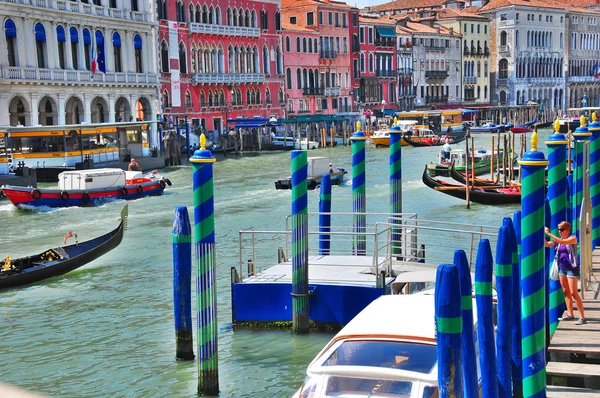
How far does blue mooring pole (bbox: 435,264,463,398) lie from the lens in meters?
4.32

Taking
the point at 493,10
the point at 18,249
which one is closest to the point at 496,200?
the point at 18,249

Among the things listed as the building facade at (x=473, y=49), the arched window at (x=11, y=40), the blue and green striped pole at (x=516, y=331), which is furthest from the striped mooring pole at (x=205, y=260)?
the building facade at (x=473, y=49)

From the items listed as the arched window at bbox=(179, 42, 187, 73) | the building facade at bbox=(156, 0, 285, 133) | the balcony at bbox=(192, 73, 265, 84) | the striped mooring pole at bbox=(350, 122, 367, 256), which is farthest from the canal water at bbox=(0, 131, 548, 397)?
the balcony at bbox=(192, 73, 265, 84)

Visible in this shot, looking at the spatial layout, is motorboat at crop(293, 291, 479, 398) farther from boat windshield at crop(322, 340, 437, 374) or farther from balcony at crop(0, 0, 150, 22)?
balcony at crop(0, 0, 150, 22)

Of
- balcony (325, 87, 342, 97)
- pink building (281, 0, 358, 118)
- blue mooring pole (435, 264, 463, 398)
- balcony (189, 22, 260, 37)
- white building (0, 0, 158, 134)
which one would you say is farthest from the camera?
balcony (325, 87, 342, 97)

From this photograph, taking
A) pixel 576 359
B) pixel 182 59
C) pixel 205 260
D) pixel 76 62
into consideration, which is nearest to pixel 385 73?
pixel 182 59

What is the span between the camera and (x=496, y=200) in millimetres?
18141

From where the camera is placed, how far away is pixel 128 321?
945 centimetres

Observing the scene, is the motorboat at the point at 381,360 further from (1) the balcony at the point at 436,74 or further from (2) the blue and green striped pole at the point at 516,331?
(1) the balcony at the point at 436,74

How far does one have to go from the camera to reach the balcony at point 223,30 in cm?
3500

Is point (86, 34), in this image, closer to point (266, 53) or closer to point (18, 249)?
point (266, 53)

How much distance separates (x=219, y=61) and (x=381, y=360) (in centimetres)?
3231

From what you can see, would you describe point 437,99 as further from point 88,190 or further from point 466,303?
point 466,303

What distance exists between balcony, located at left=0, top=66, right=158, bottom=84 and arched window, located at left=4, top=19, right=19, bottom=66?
316mm
